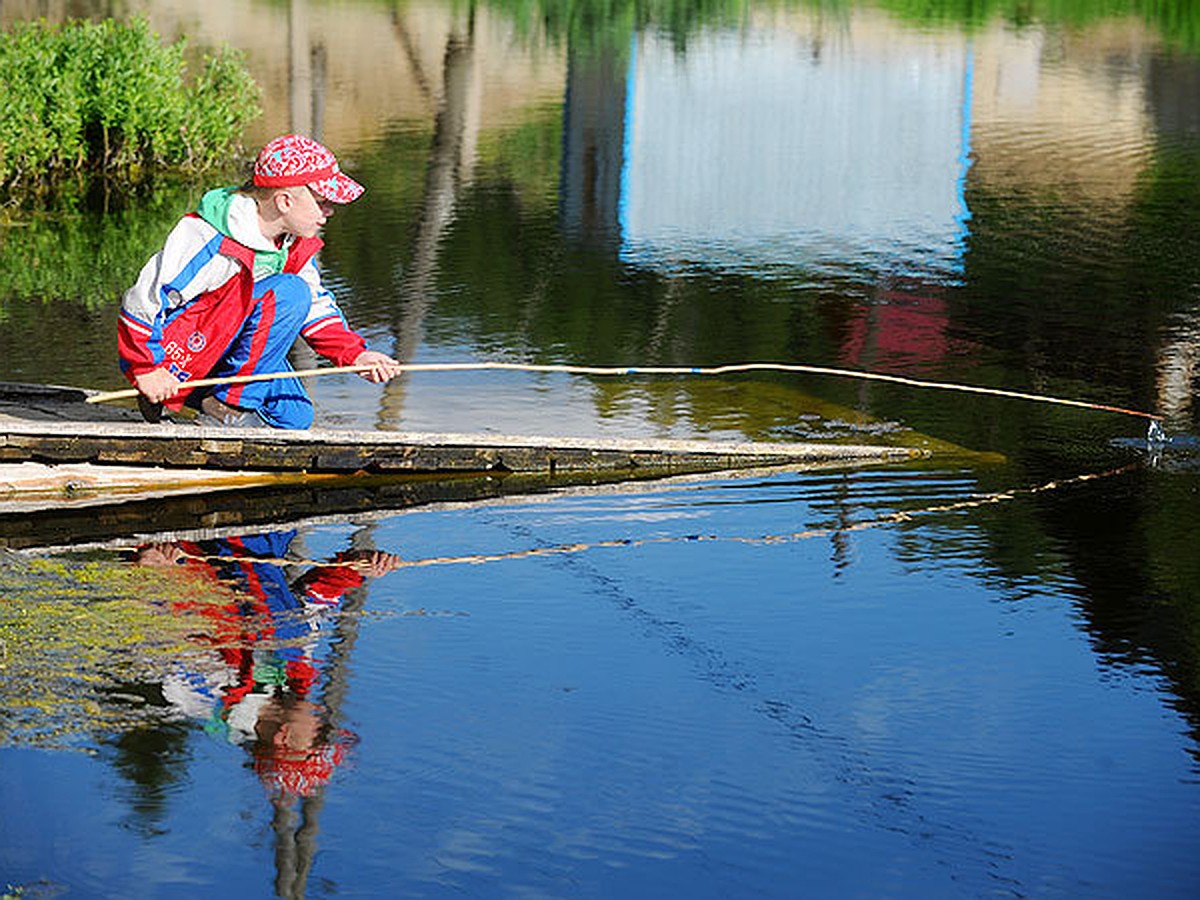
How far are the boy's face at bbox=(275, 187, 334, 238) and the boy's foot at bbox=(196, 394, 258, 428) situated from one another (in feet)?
2.73

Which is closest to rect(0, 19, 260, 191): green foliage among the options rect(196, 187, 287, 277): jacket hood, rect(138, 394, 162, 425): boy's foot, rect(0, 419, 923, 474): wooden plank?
rect(138, 394, 162, 425): boy's foot

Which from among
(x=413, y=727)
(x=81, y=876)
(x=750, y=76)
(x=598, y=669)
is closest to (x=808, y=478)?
(x=598, y=669)

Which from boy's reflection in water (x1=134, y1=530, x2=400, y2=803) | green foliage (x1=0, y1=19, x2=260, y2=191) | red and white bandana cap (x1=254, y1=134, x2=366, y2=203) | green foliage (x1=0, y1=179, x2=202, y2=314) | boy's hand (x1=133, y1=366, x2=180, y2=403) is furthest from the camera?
green foliage (x1=0, y1=19, x2=260, y2=191)

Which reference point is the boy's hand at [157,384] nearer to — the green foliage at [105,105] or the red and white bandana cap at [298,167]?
the red and white bandana cap at [298,167]

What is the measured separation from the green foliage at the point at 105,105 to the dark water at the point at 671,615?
0.85 m

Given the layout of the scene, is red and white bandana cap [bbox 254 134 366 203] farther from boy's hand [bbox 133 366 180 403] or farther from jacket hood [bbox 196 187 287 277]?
boy's hand [bbox 133 366 180 403]

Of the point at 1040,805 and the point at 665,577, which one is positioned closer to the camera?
the point at 1040,805

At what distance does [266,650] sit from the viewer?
6402 mm

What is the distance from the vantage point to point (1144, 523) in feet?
26.2

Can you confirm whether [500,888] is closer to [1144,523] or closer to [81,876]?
[81,876]

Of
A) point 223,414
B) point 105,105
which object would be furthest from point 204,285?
point 105,105

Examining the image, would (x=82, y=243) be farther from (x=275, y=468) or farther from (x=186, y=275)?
(x=186, y=275)

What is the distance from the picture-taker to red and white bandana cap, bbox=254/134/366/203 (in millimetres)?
7656

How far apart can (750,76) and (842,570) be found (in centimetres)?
1617
